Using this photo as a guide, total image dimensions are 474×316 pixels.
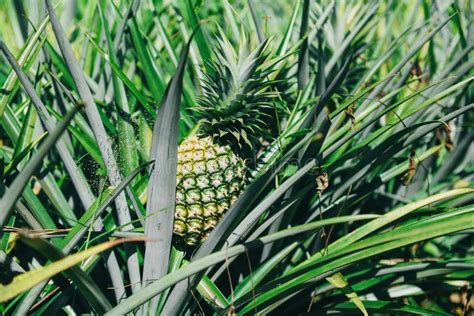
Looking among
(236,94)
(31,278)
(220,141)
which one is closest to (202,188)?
(220,141)

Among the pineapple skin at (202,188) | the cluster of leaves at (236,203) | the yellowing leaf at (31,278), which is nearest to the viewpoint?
the yellowing leaf at (31,278)

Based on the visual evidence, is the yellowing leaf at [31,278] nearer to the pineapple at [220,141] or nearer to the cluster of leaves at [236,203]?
the cluster of leaves at [236,203]

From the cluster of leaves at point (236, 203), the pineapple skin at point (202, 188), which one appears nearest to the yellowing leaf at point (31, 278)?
the cluster of leaves at point (236, 203)

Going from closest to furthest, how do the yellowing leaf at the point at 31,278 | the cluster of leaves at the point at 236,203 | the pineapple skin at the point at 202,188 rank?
the yellowing leaf at the point at 31,278
the cluster of leaves at the point at 236,203
the pineapple skin at the point at 202,188

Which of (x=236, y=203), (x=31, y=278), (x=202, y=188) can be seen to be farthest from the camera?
(x=202, y=188)

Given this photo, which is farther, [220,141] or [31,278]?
[220,141]

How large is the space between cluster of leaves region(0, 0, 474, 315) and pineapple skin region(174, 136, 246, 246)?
7cm

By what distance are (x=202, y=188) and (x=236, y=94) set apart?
22 cm

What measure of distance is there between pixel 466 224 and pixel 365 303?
37 cm

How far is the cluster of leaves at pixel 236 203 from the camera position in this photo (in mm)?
904

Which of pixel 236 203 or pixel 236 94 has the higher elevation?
pixel 236 94

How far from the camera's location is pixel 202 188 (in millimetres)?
1139

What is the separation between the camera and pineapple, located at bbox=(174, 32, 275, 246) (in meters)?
1.14

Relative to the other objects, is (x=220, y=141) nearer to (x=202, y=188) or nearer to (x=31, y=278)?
(x=202, y=188)
